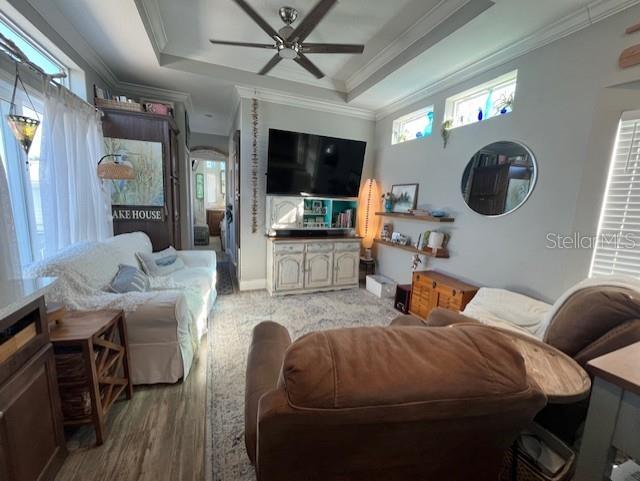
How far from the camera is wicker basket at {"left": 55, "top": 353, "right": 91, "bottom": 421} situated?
1.43m

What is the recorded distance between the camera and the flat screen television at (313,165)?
3752 millimetres

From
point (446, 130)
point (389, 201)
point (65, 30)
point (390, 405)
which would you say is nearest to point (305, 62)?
point (446, 130)

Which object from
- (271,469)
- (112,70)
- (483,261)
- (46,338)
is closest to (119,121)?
(112,70)

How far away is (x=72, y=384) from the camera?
144cm

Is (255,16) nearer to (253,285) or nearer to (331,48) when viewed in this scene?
(331,48)

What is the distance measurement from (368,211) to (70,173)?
3.79 m

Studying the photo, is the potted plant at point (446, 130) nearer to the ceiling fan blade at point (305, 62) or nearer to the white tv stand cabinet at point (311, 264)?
the ceiling fan blade at point (305, 62)

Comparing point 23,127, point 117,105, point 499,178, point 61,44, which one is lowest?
point 499,178

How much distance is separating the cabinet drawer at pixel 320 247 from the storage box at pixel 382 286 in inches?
32.9

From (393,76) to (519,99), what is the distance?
1407mm

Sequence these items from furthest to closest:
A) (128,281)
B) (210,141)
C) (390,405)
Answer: (210,141), (128,281), (390,405)

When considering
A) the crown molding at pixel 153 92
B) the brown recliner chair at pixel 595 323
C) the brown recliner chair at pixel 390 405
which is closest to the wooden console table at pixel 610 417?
the brown recliner chair at pixel 390 405

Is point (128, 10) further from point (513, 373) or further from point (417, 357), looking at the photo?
point (513, 373)

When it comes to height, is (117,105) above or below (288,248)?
above
